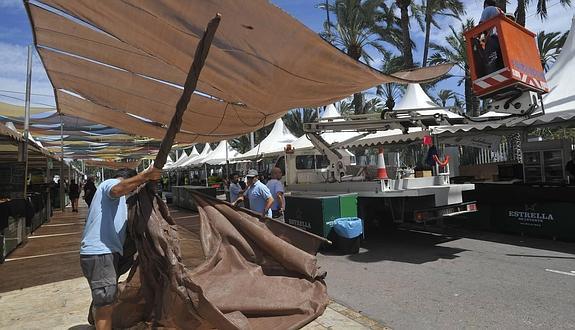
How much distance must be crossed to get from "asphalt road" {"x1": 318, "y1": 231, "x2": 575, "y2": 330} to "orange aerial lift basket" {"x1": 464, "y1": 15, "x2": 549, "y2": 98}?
3.05 metres

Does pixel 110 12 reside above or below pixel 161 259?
above

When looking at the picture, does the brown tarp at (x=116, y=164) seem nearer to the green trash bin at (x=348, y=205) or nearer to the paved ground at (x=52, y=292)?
the paved ground at (x=52, y=292)

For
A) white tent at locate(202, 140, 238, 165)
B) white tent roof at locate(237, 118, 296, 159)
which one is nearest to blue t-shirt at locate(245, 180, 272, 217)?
white tent roof at locate(237, 118, 296, 159)

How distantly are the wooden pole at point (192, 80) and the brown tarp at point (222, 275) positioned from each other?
56 cm

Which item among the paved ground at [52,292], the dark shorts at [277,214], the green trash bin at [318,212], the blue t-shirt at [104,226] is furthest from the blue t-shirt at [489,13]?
the blue t-shirt at [104,226]

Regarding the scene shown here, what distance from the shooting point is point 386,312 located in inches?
202

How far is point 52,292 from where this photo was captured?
6.10m

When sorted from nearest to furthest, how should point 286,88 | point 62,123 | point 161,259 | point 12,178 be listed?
point 161,259, point 286,88, point 12,178, point 62,123

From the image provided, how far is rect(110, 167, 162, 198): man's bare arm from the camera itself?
352 cm

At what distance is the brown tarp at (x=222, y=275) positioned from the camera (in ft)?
11.2

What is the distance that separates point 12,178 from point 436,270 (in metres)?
11.1

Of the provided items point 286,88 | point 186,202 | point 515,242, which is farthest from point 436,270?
point 186,202

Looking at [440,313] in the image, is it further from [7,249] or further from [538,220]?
[7,249]

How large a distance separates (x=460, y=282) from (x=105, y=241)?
5.17 m
